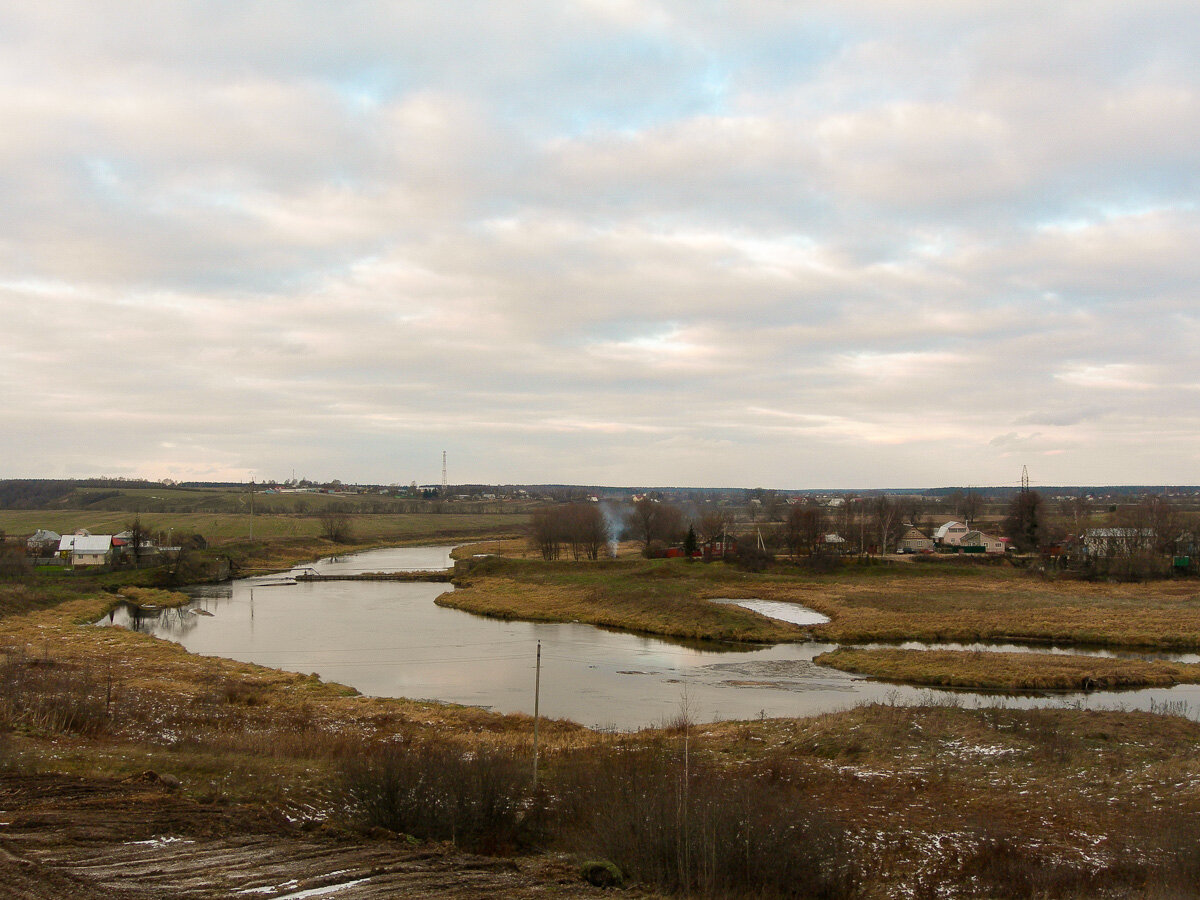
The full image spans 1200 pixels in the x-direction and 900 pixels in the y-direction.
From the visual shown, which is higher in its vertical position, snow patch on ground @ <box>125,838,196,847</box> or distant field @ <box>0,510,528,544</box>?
snow patch on ground @ <box>125,838,196,847</box>

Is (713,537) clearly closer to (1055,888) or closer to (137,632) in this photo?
(137,632)

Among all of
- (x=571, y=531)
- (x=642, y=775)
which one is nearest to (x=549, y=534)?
(x=571, y=531)

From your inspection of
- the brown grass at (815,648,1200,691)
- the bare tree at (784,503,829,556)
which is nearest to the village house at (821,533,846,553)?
the bare tree at (784,503,829,556)

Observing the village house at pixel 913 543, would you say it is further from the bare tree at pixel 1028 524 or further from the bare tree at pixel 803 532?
the bare tree at pixel 803 532

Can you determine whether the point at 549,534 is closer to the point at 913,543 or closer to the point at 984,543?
the point at 913,543

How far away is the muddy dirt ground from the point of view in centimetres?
985

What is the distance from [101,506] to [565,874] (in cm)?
16659

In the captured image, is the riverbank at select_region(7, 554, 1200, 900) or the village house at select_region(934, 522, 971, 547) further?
the village house at select_region(934, 522, 971, 547)

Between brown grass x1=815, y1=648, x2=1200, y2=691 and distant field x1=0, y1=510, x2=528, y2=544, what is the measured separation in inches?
3208

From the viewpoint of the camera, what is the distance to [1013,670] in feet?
97.5

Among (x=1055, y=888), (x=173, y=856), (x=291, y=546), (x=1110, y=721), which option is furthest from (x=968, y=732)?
(x=291, y=546)

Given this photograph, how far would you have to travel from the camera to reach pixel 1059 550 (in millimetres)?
70500

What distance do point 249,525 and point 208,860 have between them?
108m

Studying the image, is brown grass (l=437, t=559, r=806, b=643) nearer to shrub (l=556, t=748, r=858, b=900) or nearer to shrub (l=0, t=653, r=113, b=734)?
shrub (l=0, t=653, r=113, b=734)
